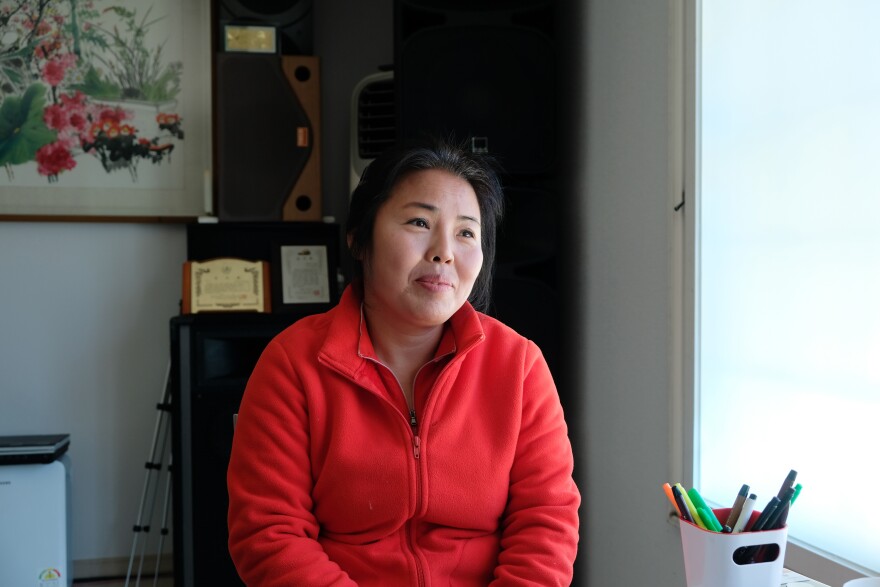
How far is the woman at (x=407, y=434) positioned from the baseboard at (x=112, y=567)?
76.9 inches

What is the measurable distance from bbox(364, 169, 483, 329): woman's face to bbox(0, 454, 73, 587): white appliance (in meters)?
1.79

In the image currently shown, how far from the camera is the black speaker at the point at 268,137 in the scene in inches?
100

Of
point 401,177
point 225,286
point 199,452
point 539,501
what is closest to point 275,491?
point 539,501

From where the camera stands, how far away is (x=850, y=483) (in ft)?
3.92

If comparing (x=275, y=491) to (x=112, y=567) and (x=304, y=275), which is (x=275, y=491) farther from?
(x=112, y=567)

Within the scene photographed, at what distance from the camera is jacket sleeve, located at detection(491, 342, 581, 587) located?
1139mm

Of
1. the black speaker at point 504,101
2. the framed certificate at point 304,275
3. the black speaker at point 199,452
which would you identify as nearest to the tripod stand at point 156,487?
the black speaker at point 199,452

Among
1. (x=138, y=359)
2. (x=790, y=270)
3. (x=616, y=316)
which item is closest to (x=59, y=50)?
(x=138, y=359)

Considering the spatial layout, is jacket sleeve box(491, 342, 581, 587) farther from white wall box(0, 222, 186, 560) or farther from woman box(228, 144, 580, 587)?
white wall box(0, 222, 186, 560)

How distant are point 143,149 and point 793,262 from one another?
2.27 metres

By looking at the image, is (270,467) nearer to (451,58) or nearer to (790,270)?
(790,270)

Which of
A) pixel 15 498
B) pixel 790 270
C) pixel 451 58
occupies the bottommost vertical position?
pixel 15 498

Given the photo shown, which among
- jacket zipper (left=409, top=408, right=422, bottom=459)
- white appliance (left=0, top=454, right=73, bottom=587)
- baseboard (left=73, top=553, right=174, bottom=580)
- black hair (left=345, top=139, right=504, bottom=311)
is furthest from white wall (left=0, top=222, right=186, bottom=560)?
jacket zipper (left=409, top=408, right=422, bottom=459)

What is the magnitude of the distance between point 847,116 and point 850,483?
0.54 m
